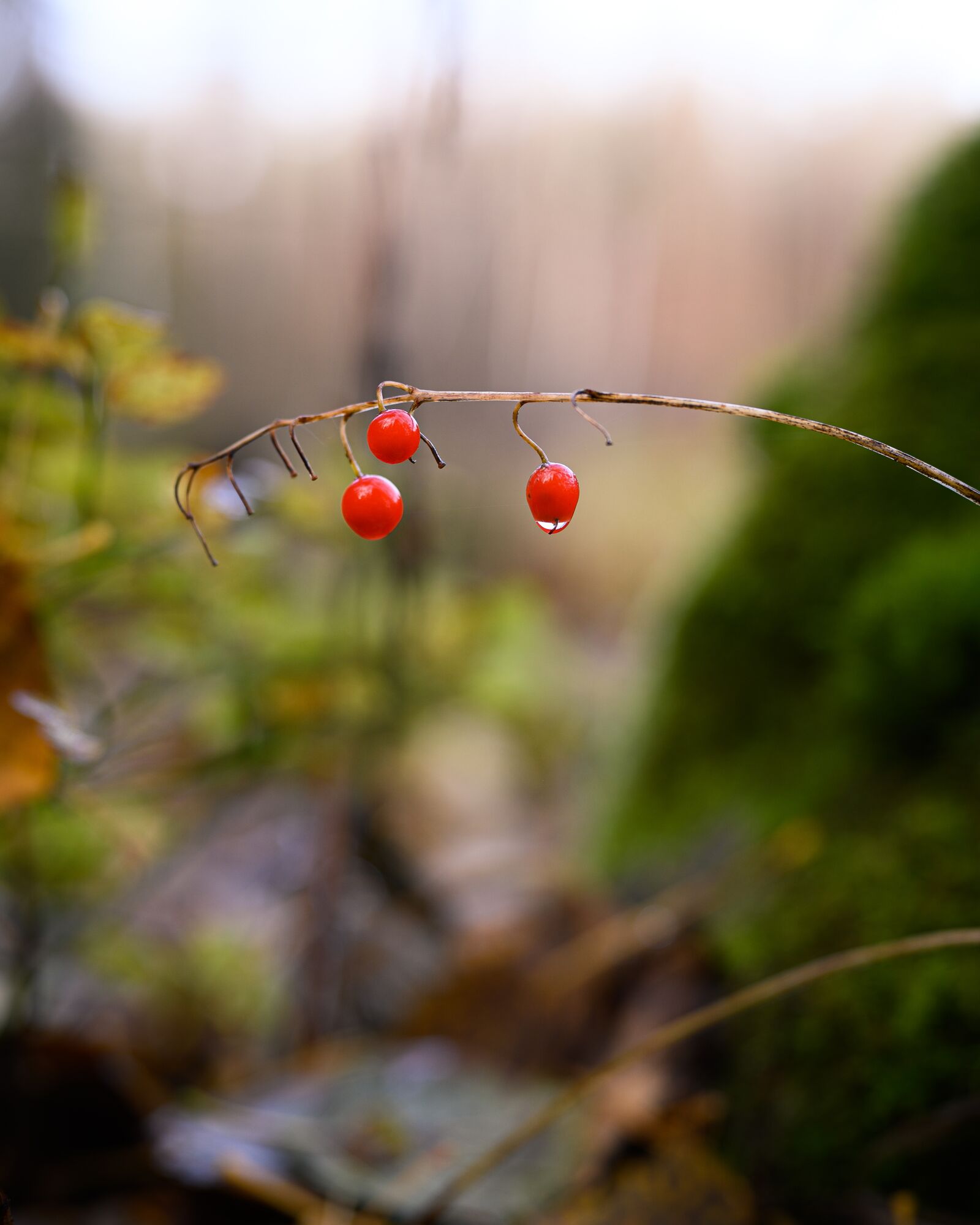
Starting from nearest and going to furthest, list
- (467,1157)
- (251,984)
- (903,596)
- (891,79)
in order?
(467,1157), (903,596), (251,984), (891,79)

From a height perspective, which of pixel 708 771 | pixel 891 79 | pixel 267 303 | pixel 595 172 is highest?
pixel 891 79

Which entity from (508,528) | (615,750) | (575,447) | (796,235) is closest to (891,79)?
(796,235)

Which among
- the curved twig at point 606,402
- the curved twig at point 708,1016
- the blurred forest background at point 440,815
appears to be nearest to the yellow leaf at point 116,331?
the blurred forest background at point 440,815

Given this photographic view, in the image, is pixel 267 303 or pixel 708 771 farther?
pixel 267 303

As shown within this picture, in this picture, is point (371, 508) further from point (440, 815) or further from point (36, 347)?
point (440, 815)

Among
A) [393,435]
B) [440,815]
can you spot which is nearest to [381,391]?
[393,435]

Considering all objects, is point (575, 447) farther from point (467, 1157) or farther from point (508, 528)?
point (467, 1157)

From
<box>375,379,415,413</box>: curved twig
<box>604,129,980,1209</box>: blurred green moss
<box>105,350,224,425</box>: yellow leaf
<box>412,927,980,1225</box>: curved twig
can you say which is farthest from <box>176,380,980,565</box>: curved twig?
<box>604,129,980,1209</box>: blurred green moss
